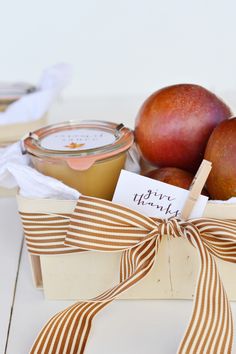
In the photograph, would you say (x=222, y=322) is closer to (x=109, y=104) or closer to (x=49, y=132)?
(x=49, y=132)

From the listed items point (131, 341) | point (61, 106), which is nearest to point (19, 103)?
point (61, 106)

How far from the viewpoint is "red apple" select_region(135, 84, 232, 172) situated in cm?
61

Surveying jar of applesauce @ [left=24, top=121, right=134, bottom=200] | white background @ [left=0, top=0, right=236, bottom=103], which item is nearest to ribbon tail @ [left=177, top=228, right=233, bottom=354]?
jar of applesauce @ [left=24, top=121, right=134, bottom=200]

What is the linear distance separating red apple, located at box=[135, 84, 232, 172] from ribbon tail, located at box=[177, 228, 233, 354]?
0.49 ft

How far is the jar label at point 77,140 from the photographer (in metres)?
0.58

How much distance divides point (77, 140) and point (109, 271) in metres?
0.16

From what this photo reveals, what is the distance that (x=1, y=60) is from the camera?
1857 mm

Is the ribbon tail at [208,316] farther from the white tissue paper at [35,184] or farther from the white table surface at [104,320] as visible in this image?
the white tissue paper at [35,184]

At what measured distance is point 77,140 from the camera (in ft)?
1.97

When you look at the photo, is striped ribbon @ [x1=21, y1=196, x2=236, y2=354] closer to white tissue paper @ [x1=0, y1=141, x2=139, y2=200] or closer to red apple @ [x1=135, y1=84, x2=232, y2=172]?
white tissue paper @ [x1=0, y1=141, x2=139, y2=200]

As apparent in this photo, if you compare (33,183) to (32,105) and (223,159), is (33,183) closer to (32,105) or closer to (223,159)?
(223,159)

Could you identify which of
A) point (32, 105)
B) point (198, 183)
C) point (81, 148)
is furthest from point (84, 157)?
point (32, 105)

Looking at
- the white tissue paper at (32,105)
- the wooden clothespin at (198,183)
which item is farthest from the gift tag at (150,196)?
the white tissue paper at (32,105)

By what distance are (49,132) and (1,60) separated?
4.34 ft
